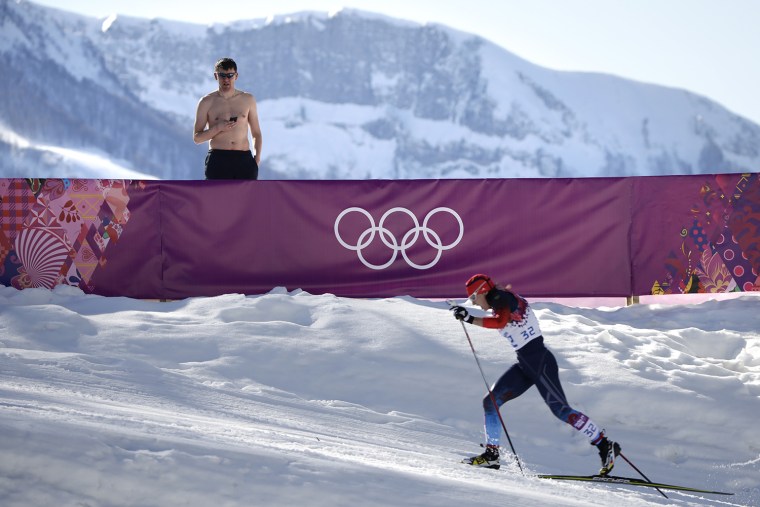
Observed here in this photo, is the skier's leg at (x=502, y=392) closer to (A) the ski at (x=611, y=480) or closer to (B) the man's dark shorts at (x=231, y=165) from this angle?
(A) the ski at (x=611, y=480)

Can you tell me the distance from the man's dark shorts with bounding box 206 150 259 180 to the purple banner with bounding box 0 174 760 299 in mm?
112

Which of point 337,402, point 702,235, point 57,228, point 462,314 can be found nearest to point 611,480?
point 462,314

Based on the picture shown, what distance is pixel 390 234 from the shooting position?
12.0 metres

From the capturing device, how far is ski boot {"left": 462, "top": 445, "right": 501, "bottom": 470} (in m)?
6.83

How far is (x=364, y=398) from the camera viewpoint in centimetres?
860

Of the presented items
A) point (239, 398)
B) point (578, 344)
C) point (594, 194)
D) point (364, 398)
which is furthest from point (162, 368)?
point (594, 194)

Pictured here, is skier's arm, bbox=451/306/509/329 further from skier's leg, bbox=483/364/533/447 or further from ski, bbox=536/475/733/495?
ski, bbox=536/475/733/495

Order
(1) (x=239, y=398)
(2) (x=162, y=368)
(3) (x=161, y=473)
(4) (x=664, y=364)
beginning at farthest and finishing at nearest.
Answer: (4) (x=664, y=364)
(2) (x=162, y=368)
(1) (x=239, y=398)
(3) (x=161, y=473)

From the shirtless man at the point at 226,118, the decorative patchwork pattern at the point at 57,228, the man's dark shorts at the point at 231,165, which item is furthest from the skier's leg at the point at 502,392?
the decorative patchwork pattern at the point at 57,228

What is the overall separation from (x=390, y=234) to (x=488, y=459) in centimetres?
544

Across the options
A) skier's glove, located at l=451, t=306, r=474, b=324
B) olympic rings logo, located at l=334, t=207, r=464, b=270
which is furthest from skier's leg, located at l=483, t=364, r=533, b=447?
olympic rings logo, located at l=334, t=207, r=464, b=270

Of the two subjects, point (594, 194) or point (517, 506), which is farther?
point (594, 194)

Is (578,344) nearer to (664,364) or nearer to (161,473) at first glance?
(664,364)

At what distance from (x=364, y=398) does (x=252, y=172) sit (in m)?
4.16
